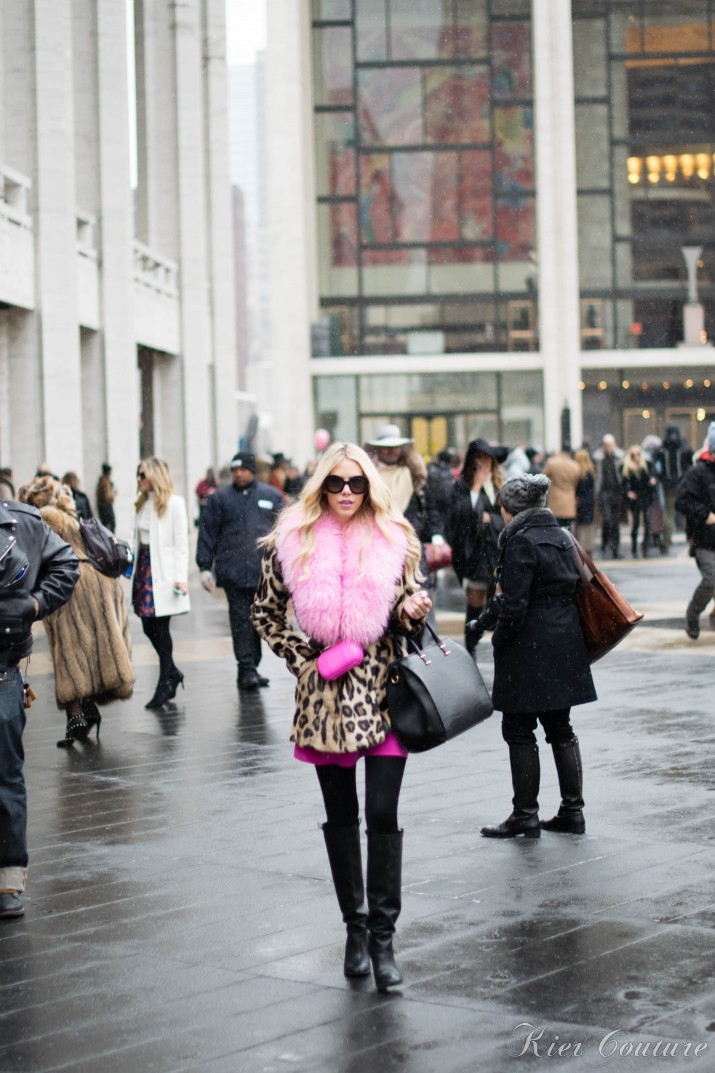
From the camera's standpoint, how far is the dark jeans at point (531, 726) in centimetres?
768

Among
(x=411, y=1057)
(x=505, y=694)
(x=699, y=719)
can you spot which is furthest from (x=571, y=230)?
(x=411, y=1057)

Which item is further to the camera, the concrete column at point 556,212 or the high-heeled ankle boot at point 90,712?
the concrete column at point 556,212

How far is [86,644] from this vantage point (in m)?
11.0

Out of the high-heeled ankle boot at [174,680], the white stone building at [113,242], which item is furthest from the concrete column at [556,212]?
the high-heeled ankle boot at [174,680]

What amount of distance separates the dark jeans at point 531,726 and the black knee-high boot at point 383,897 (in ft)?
7.29

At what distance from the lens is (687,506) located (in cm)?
1452

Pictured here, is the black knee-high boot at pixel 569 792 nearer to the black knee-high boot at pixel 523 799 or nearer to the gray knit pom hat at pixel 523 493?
the black knee-high boot at pixel 523 799

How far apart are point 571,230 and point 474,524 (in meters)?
37.7

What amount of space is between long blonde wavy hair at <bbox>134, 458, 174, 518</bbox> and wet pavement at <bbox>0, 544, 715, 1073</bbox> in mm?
2442

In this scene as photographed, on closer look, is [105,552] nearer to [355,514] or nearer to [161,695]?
[161,695]

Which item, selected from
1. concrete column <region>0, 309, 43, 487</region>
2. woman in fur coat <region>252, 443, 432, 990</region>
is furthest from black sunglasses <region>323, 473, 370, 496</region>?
concrete column <region>0, 309, 43, 487</region>

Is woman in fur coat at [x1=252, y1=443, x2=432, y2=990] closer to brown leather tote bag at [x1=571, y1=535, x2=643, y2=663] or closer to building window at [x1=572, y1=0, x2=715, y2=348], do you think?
brown leather tote bag at [x1=571, y1=535, x2=643, y2=663]

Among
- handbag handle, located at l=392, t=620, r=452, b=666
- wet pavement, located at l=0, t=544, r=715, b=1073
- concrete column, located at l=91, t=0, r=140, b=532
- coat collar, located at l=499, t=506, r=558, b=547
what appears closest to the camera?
wet pavement, located at l=0, t=544, r=715, b=1073

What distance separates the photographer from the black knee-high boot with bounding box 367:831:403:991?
17.5 ft
